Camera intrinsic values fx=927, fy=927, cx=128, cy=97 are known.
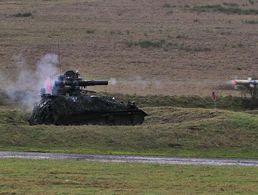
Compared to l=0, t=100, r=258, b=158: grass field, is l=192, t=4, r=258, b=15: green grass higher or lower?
higher

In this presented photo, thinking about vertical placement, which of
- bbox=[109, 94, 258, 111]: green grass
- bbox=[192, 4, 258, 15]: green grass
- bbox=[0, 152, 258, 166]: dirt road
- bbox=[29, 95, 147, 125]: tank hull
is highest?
bbox=[192, 4, 258, 15]: green grass

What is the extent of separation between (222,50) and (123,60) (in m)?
10.9

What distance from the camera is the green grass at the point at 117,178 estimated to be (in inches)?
974

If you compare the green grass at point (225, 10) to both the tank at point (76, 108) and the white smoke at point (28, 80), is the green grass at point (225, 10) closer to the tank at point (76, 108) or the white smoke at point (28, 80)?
the white smoke at point (28, 80)

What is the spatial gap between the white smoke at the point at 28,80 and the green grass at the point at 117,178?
687 inches

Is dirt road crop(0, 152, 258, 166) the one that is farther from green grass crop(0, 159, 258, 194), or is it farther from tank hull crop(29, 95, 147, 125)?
tank hull crop(29, 95, 147, 125)

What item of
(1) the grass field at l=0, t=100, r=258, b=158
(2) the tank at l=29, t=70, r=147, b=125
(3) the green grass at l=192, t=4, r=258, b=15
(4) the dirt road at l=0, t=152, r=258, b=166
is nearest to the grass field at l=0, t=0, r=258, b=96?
(3) the green grass at l=192, t=4, r=258, b=15

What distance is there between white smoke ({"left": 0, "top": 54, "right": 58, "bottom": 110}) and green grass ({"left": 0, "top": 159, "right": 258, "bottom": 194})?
17.4m

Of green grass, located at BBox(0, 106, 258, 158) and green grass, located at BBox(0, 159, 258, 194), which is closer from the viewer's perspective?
green grass, located at BBox(0, 159, 258, 194)

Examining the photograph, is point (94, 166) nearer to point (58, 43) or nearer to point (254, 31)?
point (58, 43)

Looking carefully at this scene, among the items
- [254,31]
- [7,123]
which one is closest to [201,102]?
[7,123]

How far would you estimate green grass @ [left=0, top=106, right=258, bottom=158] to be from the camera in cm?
3719

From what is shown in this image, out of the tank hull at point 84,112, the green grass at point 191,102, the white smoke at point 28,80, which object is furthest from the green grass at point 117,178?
the green grass at point 191,102

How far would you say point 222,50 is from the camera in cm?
7650
